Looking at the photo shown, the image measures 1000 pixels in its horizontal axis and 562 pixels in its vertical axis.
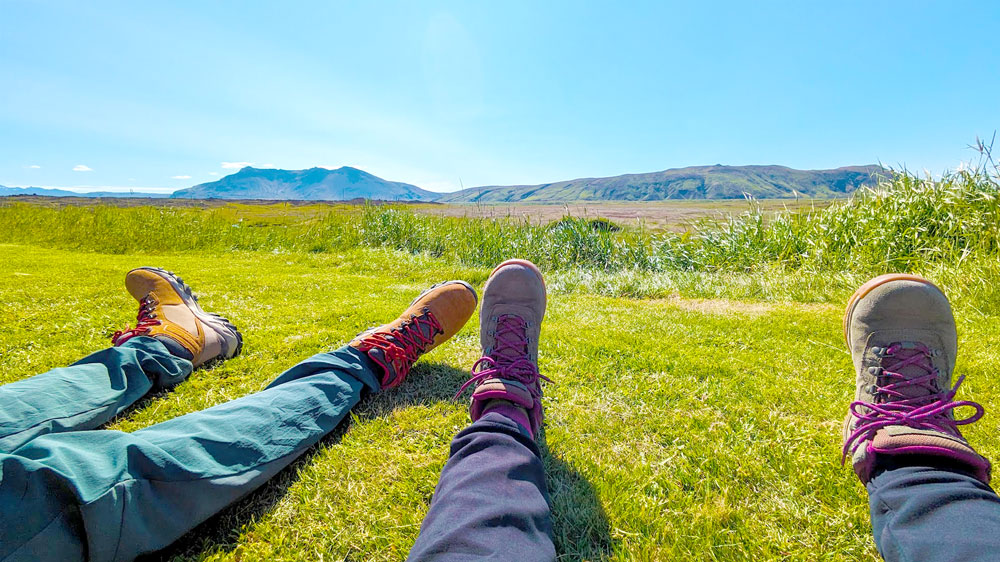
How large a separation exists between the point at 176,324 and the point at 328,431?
4.10 feet

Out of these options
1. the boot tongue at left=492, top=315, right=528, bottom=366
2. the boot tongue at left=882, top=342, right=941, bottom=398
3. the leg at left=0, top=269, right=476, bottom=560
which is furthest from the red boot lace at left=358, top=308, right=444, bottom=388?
the boot tongue at left=882, top=342, right=941, bottom=398

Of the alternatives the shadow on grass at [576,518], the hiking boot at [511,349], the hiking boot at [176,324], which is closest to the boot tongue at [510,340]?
the hiking boot at [511,349]

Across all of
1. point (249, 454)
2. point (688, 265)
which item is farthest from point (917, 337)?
point (688, 265)

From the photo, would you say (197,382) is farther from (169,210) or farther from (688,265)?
(169,210)

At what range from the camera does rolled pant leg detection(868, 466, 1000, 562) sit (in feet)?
3.01

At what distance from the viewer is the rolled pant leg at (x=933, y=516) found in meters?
0.92

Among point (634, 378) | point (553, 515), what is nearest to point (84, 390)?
point (553, 515)

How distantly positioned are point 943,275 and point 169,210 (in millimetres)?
15379

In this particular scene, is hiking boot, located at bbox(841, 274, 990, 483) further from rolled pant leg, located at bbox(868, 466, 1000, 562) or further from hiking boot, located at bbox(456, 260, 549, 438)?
hiking boot, located at bbox(456, 260, 549, 438)

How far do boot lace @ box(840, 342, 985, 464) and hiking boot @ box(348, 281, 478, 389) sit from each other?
177 centimetres

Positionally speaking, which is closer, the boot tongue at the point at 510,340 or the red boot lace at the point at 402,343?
the boot tongue at the point at 510,340

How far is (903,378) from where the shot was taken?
1.56 meters

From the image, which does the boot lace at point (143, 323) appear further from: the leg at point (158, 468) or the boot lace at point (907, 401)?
the boot lace at point (907, 401)

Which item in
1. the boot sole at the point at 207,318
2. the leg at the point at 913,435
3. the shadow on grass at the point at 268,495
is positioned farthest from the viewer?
the boot sole at the point at 207,318
